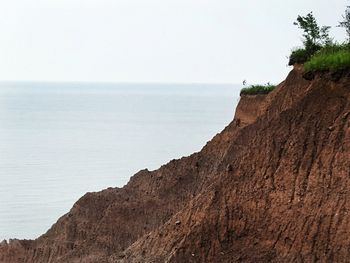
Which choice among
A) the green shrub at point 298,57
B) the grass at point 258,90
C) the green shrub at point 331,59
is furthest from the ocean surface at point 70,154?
the green shrub at point 331,59

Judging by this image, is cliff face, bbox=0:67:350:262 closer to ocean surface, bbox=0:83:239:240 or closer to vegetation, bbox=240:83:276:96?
vegetation, bbox=240:83:276:96

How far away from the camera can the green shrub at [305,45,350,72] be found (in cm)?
1957

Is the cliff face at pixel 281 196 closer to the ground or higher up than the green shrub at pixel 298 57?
closer to the ground

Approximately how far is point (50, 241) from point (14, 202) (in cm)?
2621

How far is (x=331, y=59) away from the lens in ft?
65.9

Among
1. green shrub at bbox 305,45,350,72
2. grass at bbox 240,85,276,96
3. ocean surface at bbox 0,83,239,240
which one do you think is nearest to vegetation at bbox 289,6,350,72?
green shrub at bbox 305,45,350,72

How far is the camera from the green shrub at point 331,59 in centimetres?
1957

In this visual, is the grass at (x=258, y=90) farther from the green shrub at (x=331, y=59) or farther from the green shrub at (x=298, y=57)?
the green shrub at (x=331, y=59)

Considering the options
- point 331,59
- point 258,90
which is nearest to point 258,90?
point 258,90

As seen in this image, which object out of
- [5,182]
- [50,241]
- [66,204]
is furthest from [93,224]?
[5,182]

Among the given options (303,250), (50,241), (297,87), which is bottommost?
(50,241)

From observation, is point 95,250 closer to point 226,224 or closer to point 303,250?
point 226,224

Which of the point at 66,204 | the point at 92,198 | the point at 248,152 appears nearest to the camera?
the point at 248,152

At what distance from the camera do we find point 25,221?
162ft
